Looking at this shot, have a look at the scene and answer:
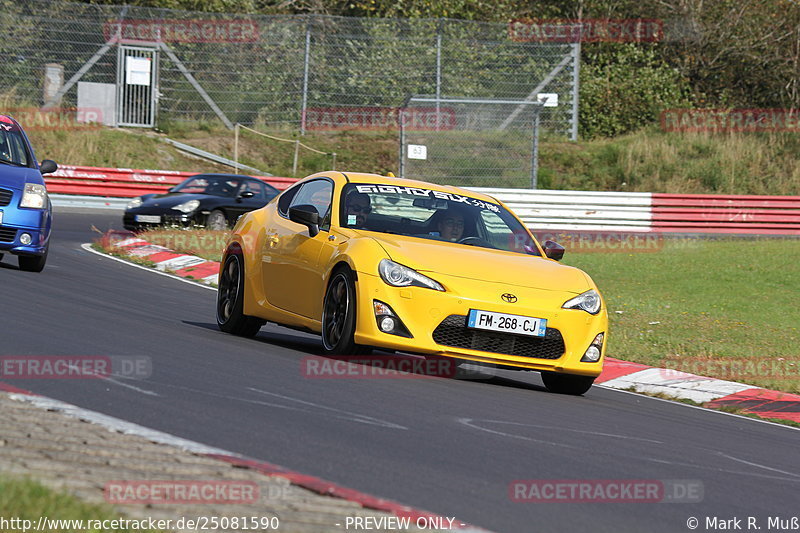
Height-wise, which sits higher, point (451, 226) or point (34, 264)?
point (451, 226)

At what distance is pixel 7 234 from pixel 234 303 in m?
4.31

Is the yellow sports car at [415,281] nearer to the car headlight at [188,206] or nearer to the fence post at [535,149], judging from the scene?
the car headlight at [188,206]

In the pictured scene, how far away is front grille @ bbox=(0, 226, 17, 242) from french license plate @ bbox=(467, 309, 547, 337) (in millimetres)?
7119

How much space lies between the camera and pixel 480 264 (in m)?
9.24

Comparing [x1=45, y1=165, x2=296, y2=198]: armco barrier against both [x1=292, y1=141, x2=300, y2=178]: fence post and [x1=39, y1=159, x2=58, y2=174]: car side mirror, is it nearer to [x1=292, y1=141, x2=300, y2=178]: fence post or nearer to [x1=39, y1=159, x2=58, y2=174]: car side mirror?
[x1=292, y1=141, x2=300, y2=178]: fence post

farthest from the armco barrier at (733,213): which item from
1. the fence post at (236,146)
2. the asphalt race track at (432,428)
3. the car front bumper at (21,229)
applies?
the asphalt race track at (432,428)

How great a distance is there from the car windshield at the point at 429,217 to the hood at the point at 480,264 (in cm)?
22

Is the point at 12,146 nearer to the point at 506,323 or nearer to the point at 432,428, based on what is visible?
the point at 506,323

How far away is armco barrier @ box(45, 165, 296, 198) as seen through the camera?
2973 centimetres

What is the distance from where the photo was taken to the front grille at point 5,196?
14016 mm

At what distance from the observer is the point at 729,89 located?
45.2 m

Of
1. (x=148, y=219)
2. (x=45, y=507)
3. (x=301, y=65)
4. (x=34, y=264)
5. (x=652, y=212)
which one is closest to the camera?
(x=45, y=507)

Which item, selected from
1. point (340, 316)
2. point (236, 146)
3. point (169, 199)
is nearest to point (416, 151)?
point (236, 146)

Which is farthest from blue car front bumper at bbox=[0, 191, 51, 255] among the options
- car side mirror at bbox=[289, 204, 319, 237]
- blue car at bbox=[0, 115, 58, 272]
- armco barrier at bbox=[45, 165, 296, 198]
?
armco barrier at bbox=[45, 165, 296, 198]
